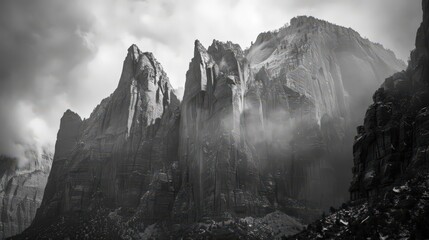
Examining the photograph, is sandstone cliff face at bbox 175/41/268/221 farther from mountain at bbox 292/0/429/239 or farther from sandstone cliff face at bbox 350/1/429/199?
sandstone cliff face at bbox 350/1/429/199

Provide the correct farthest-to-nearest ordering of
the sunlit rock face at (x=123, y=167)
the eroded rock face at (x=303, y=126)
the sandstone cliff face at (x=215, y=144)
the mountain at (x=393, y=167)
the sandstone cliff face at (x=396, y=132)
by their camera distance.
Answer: the sunlit rock face at (x=123, y=167)
the eroded rock face at (x=303, y=126)
the sandstone cliff face at (x=215, y=144)
the sandstone cliff face at (x=396, y=132)
the mountain at (x=393, y=167)

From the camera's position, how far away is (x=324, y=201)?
6270 inches

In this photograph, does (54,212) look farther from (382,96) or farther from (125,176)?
(382,96)

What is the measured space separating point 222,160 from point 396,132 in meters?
62.0

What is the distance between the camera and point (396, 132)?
344 feet

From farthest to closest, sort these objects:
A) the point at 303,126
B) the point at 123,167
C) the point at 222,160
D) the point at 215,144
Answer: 1. the point at 123,167
2. the point at 303,126
3. the point at 215,144
4. the point at 222,160

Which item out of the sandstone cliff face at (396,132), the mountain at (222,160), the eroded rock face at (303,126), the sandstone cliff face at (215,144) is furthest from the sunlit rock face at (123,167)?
the sandstone cliff face at (396,132)

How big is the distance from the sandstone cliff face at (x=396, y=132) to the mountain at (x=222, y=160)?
4153cm

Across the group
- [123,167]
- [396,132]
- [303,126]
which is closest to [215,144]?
[303,126]

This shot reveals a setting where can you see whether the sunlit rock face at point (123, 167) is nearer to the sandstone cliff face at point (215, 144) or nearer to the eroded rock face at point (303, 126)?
the sandstone cliff face at point (215, 144)

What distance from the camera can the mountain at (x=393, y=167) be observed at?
7756 centimetres

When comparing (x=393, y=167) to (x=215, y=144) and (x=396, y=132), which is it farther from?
(x=215, y=144)

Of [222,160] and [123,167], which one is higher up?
[123,167]

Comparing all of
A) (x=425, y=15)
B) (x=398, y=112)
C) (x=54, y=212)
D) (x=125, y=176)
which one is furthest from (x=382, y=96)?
(x=54, y=212)
